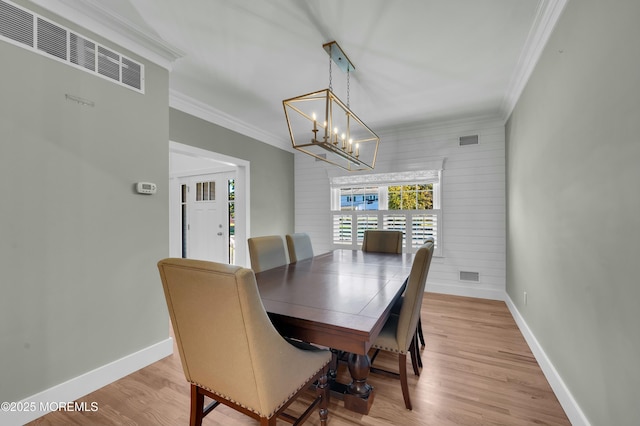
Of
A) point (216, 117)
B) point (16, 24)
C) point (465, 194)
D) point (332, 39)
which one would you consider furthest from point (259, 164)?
point (465, 194)

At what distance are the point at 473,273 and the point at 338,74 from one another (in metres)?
3.29

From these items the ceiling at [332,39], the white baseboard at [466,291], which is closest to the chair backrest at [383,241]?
the white baseboard at [466,291]

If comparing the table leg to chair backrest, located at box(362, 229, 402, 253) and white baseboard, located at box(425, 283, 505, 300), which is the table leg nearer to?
chair backrest, located at box(362, 229, 402, 253)

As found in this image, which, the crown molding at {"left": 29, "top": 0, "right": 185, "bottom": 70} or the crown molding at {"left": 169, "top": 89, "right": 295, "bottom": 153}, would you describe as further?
the crown molding at {"left": 169, "top": 89, "right": 295, "bottom": 153}

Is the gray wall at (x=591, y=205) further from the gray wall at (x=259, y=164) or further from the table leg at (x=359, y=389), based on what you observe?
the gray wall at (x=259, y=164)

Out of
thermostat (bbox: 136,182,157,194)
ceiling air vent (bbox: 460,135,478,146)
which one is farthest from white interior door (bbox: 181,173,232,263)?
ceiling air vent (bbox: 460,135,478,146)

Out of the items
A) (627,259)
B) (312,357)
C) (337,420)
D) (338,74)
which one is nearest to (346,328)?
(312,357)

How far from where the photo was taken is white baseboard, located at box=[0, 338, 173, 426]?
165 cm

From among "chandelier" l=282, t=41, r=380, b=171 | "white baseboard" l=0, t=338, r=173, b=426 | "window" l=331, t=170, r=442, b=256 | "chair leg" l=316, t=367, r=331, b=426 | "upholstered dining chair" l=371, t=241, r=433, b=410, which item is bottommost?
"white baseboard" l=0, t=338, r=173, b=426

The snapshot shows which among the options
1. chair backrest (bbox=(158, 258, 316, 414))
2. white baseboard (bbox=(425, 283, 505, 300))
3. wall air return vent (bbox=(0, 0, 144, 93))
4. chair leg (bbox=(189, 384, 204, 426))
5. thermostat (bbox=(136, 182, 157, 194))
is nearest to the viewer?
chair backrest (bbox=(158, 258, 316, 414))

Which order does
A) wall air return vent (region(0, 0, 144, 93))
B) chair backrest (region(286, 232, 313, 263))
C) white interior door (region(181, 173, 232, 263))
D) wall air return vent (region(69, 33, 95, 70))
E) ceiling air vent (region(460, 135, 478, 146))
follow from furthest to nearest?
1. white interior door (region(181, 173, 232, 263))
2. ceiling air vent (region(460, 135, 478, 146))
3. chair backrest (region(286, 232, 313, 263))
4. wall air return vent (region(69, 33, 95, 70))
5. wall air return vent (region(0, 0, 144, 93))

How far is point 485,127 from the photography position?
3.97 m

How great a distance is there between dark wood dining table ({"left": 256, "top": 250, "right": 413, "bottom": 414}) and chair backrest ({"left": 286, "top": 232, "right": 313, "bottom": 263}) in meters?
0.33

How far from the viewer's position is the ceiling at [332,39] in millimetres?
1897
